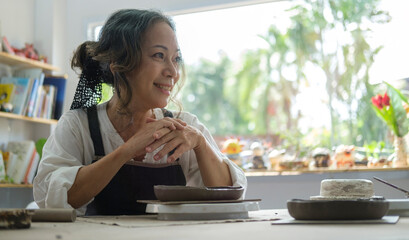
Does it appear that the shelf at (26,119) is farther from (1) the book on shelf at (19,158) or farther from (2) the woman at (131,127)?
(2) the woman at (131,127)

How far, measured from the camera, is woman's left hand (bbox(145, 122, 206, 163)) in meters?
1.74

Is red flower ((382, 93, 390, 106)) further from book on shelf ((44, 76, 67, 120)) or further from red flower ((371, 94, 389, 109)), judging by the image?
book on shelf ((44, 76, 67, 120))

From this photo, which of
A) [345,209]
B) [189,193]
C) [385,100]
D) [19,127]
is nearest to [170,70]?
[189,193]

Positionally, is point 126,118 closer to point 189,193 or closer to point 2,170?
point 189,193

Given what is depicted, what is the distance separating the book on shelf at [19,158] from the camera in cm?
380

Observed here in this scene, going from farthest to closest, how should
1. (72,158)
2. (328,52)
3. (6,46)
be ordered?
(328,52), (6,46), (72,158)

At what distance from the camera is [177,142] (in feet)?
5.79

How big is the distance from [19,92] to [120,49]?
2.04 meters

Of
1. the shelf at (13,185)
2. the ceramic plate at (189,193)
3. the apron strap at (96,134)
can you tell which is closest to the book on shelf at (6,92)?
the shelf at (13,185)

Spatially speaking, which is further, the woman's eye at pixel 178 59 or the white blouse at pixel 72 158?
the woman's eye at pixel 178 59

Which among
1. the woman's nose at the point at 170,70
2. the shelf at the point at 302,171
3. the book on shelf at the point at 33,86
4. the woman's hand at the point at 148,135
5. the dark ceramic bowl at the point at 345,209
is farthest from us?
the book on shelf at the point at 33,86

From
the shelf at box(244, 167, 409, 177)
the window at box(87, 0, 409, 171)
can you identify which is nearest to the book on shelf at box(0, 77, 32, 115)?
the window at box(87, 0, 409, 171)

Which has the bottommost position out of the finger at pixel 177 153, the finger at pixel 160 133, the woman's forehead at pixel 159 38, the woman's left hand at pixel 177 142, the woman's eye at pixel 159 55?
the finger at pixel 177 153

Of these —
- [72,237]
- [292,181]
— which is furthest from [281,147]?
[72,237]
